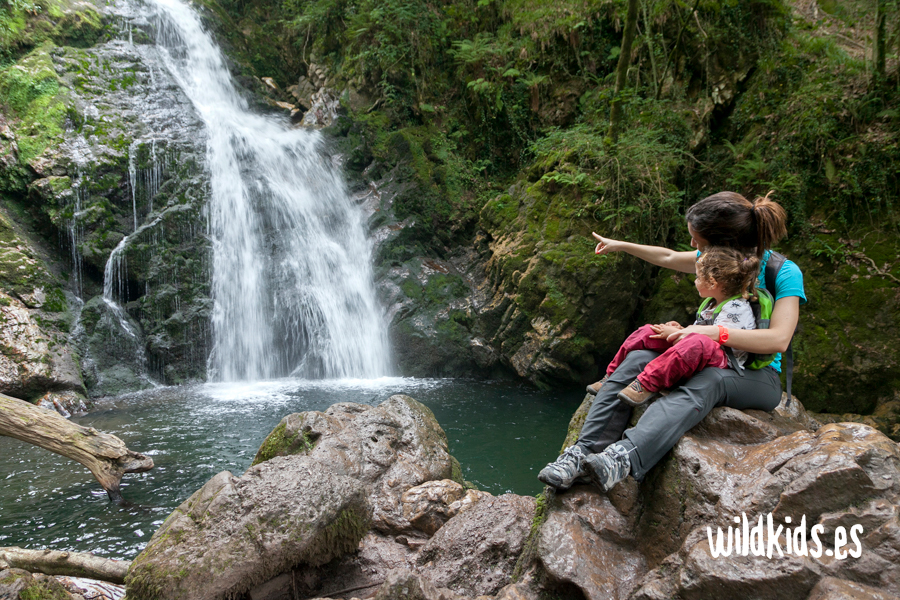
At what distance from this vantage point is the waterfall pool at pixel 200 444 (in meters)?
4.61

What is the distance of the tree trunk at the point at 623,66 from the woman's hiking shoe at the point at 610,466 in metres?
8.29

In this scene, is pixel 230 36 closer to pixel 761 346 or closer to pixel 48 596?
pixel 48 596

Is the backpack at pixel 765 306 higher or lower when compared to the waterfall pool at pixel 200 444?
higher

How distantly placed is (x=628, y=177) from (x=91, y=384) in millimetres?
10870

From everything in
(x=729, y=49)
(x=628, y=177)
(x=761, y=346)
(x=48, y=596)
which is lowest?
(x=48, y=596)

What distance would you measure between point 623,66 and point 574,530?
30.0 feet

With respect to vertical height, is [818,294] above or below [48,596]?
above

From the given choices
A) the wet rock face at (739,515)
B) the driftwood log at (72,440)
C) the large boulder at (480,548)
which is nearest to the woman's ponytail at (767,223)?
the wet rock face at (739,515)

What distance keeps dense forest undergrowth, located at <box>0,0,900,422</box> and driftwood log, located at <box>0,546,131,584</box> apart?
7.35 m

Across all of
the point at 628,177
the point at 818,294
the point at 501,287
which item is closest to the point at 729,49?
the point at 628,177

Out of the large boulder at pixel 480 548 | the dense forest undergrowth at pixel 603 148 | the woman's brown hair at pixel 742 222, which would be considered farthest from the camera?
the dense forest undergrowth at pixel 603 148

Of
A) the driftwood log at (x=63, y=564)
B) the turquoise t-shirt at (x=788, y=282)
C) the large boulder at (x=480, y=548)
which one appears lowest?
the driftwood log at (x=63, y=564)

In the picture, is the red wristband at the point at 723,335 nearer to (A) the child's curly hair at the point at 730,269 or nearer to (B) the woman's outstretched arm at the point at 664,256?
(A) the child's curly hair at the point at 730,269

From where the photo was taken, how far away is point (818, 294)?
25.0 feet
